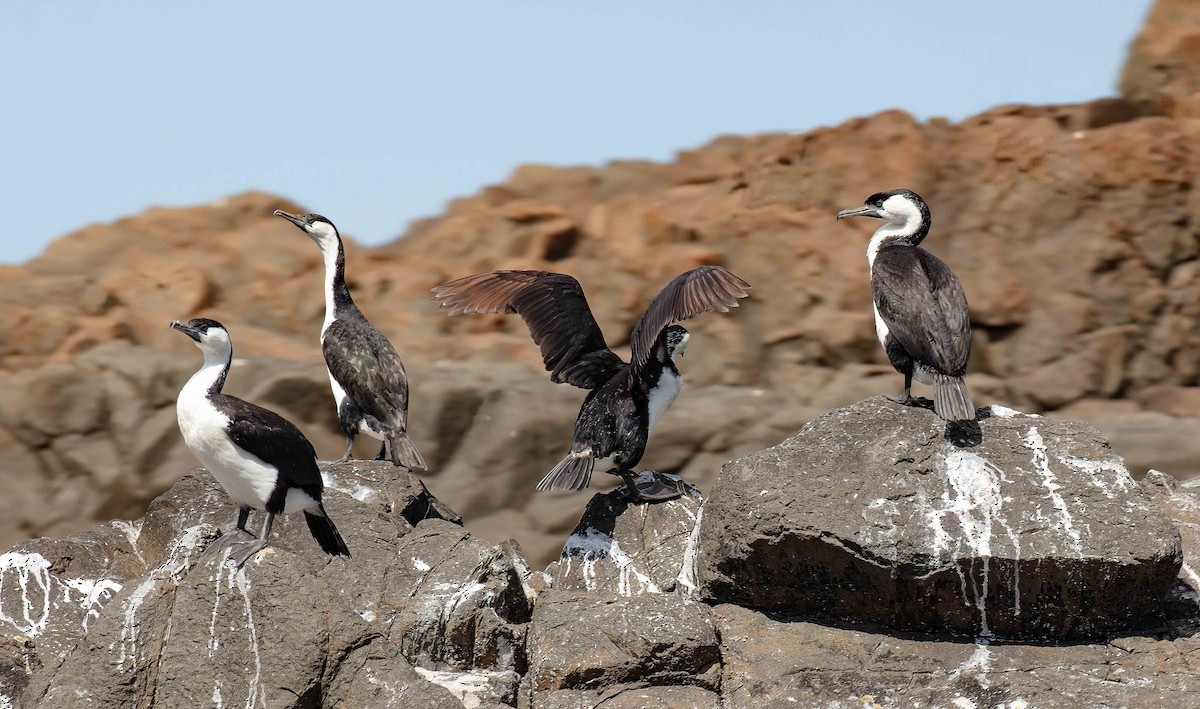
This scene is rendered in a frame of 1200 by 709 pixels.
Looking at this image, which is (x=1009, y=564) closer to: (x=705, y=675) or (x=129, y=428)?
(x=705, y=675)

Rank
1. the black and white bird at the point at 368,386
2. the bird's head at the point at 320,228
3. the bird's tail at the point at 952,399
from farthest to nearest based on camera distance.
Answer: the bird's head at the point at 320,228 → the black and white bird at the point at 368,386 → the bird's tail at the point at 952,399

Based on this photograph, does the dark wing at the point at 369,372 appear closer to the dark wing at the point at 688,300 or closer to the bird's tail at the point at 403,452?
the bird's tail at the point at 403,452

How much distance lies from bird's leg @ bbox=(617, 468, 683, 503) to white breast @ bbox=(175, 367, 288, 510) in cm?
191

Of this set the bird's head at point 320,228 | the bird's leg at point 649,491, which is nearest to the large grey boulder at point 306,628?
the bird's leg at point 649,491

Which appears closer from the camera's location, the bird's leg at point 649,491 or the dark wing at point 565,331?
the bird's leg at point 649,491

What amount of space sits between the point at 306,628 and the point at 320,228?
402 cm

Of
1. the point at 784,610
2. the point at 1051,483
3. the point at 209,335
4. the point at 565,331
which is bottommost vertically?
the point at 784,610

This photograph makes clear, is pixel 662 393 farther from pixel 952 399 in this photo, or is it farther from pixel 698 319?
pixel 698 319

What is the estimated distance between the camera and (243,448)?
21.1ft

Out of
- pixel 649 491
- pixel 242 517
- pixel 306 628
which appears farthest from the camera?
pixel 649 491

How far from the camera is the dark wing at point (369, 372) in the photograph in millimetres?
8602

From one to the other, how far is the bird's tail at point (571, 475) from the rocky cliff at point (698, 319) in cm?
504

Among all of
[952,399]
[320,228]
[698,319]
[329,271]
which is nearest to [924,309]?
[952,399]

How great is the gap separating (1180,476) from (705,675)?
6.94m
